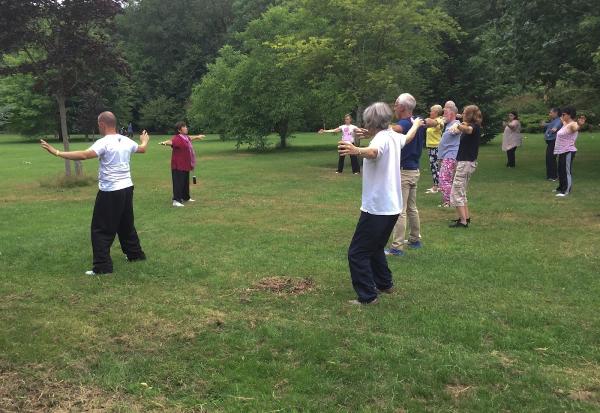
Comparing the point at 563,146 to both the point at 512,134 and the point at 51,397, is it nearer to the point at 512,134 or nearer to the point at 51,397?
the point at 512,134

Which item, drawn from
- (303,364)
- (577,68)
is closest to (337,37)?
(577,68)

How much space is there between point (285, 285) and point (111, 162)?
2.55 m

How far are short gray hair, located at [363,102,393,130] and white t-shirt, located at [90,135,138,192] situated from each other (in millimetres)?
3038

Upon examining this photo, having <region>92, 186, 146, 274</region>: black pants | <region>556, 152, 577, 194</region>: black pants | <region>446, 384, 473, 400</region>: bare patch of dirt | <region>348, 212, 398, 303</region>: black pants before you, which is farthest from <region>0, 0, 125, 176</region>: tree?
<region>446, 384, 473, 400</region>: bare patch of dirt

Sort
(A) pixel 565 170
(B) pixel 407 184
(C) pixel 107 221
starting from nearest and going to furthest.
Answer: (C) pixel 107 221, (B) pixel 407 184, (A) pixel 565 170

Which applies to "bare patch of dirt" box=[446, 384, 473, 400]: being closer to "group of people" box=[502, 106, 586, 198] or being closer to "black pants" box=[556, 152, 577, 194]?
"group of people" box=[502, 106, 586, 198]

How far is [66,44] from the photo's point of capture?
15383mm

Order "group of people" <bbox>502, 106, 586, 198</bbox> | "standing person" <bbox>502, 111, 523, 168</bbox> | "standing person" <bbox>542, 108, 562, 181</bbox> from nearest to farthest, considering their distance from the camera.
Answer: "group of people" <bbox>502, 106, 586, 198</bbox>, "standing person" <bbox>542, 108, 562, 181</bbox>, "standing person" <bbox>502, 111, 523, 168</bbox>

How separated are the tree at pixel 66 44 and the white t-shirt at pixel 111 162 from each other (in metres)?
9.69

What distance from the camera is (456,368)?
394cm

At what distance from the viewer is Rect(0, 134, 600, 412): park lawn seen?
12.0 feet

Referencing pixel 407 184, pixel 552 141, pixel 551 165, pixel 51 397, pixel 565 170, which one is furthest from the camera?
pixel 551 165

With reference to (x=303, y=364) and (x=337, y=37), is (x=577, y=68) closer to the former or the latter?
(x=337, y=37)

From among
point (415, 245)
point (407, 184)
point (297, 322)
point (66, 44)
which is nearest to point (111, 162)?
point (297, 322)
